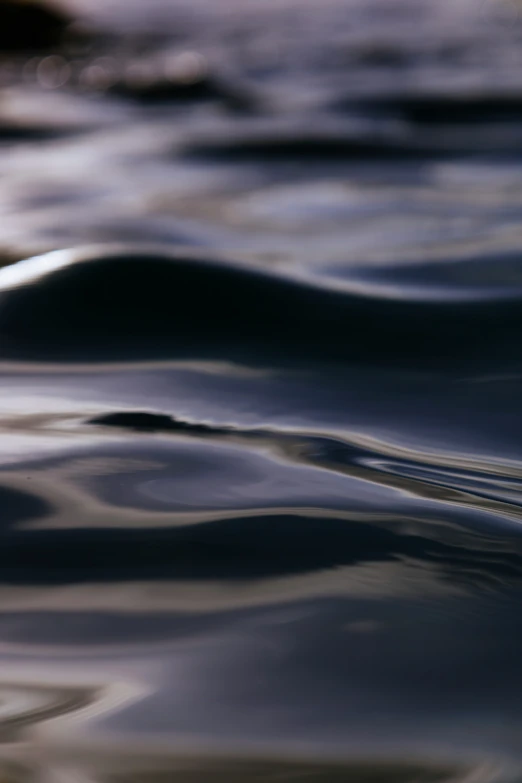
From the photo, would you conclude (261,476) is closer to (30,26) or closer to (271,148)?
(271,148)

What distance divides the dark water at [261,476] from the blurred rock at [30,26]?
4475mm

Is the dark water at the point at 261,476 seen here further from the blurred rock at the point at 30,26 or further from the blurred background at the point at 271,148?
the blurred rock at the point at 30,26

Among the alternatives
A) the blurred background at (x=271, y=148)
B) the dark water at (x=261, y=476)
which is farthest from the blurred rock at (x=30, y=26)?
the dark water at (x=261, y=476)

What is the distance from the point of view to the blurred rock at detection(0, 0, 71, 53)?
6629mm

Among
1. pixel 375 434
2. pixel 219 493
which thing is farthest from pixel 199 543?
pixel 375 434

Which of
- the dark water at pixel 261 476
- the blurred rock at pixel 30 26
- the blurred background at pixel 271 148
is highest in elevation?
the blurred rock at pixel 30 26

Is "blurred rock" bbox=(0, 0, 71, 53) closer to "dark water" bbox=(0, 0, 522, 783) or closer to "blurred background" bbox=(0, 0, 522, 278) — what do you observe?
"blurred background" bbox=(0, 0, 522, 278)

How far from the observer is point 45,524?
86 centimetres

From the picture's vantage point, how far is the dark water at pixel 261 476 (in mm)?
629

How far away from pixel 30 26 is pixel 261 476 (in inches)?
264

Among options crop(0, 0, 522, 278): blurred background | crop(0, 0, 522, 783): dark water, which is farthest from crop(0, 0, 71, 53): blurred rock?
crop(0, 0, 522, 783): dark water

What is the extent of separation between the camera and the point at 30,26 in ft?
23.1

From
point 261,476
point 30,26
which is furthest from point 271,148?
point 30,26

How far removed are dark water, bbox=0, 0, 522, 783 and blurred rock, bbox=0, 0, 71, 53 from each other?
176 inches
